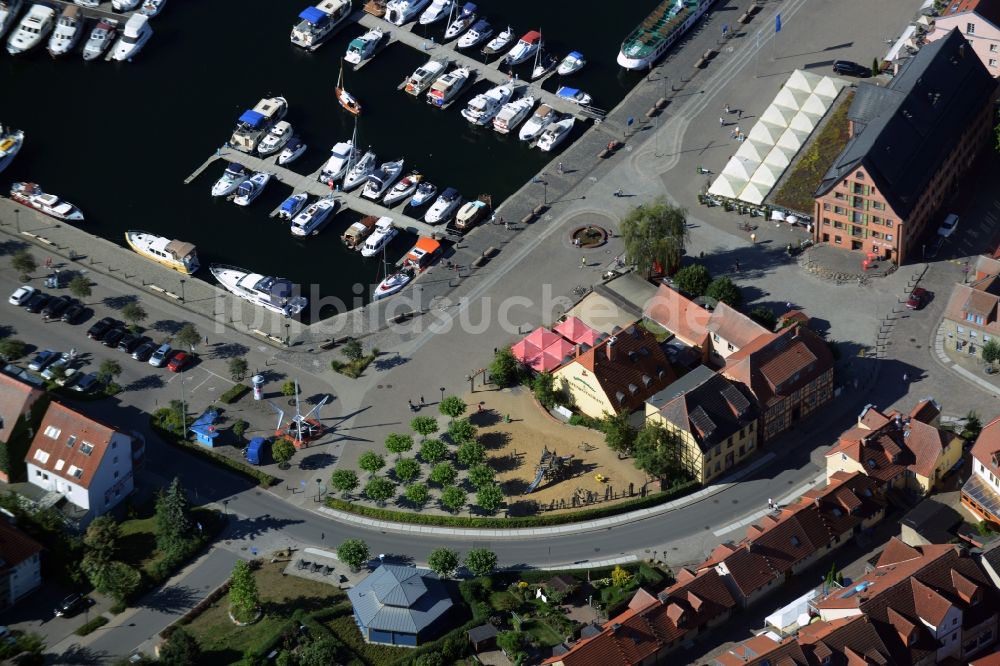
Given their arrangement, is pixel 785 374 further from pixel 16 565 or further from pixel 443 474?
pixel 16 565

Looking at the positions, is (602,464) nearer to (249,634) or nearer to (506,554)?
(506,554)

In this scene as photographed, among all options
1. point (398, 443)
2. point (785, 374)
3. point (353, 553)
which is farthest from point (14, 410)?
point (785, 374)

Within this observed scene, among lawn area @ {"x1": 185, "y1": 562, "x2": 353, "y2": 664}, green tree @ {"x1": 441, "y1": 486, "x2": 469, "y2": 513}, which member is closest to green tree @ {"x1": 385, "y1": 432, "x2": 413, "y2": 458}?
green tree @ {"x1": 441, "y1": 486, "x2": 469, "y2": 513}

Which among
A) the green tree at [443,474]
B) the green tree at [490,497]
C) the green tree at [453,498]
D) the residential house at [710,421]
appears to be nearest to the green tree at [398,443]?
the green tree at [443,474]

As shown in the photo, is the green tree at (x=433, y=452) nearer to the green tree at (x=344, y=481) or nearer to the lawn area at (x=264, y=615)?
the green tree at (x=344, y=481)

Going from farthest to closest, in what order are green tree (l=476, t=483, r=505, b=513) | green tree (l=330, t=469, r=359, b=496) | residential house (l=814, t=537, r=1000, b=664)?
green tree (l=330, t=469, r=359, b=496) → green tree (l=476, t=483, r=505, b=513) → residential house (l=814, t=537, r=1000, b=664)

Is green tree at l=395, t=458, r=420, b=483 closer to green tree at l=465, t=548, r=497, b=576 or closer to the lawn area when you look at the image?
green tree at l=465, t=548, r=497, b=576
